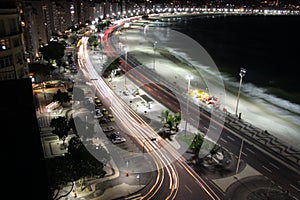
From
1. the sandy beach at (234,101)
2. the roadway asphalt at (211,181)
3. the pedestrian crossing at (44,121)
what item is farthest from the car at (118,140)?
the sandy beach at (234,101)

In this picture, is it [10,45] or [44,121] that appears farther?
[44,121]

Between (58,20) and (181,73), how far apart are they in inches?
4017

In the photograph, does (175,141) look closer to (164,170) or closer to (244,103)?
(164,170)

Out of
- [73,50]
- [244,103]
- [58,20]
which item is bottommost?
[244,103]

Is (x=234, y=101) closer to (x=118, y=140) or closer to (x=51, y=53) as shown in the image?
(x=118, y=140)

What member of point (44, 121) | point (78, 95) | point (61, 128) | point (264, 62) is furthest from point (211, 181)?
point (264, 62)

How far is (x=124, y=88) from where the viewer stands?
73250 millimetres

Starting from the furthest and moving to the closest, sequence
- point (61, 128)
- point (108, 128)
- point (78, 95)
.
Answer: point (78, 95)
point (108, 128)
point (61, 128)

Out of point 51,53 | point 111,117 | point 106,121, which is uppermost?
point 51,53

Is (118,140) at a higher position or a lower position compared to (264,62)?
higher

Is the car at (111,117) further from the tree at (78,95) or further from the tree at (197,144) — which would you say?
the tree at (197,144)

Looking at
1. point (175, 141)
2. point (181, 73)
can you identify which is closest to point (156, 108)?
point (175, 141)

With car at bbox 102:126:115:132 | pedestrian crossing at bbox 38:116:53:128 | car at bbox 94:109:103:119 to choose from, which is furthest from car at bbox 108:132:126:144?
pedestrian crossing at bbox 38:116:53:128

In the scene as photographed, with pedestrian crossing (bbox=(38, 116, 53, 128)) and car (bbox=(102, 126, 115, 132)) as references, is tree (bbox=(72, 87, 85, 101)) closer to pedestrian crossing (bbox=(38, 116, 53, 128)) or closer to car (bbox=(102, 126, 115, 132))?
pedestrian crossing (bbox=(38, 116, 53, 128))
